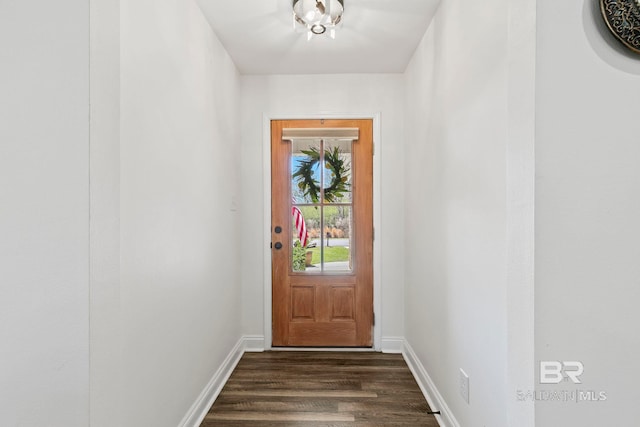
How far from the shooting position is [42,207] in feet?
3.14

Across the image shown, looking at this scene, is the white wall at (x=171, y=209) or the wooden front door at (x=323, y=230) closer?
the white wall at (x=171, y=209)

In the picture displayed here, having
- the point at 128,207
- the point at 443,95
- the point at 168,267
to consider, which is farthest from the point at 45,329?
the point at 443,95

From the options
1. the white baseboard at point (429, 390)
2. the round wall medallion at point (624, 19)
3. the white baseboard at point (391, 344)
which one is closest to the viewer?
the round wall medallion at point (624, 19)

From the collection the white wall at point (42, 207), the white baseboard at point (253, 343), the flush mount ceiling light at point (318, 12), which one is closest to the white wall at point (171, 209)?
the white wall at point (42, 207)

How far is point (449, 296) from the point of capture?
1941 mm

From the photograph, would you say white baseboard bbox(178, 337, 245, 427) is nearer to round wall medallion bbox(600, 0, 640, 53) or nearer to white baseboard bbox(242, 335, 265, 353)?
white baseboard bbox(242, 335, 265, 353)

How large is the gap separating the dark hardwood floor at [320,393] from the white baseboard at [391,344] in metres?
0.08

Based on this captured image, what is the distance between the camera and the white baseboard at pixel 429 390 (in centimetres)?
194

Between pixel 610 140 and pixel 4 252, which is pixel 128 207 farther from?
pixel 610 140

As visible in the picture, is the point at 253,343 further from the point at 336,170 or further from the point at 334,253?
the point at 336,170

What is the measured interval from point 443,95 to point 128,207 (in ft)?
5.66

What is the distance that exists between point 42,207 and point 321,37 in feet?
6.87

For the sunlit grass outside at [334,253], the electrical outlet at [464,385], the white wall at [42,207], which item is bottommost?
the electrical outlet at [464,385]
